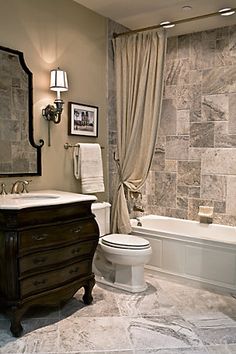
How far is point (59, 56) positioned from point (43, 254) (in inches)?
71.6

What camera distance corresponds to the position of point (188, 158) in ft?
13.7

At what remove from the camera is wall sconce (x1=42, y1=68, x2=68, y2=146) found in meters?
3.03

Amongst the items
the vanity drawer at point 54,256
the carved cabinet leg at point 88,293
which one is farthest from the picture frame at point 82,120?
the carved cabinet leg at point 88,293

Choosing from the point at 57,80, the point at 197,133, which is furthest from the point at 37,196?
the point at 197,133

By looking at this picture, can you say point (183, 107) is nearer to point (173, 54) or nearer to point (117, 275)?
point (173, 54)

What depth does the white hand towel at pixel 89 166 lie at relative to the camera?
3.34m

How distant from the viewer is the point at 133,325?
99.2 inches

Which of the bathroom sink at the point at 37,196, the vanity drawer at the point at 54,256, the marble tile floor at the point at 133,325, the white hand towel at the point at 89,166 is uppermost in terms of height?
the white hand towel at the point at 89,166

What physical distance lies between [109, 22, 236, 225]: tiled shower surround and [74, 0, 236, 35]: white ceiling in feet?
0.76

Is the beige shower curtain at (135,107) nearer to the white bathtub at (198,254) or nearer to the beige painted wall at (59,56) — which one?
the beige painted wall at (59,56)

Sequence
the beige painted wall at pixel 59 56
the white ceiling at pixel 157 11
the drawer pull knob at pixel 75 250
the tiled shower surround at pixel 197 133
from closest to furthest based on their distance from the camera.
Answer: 1. the drawer pull knob at pixel 75 250
2. the beige painted wall at pixel 59 56
3. the white ceiling at pixel 157 11
4. the tiled shower surround at pixel 197 133

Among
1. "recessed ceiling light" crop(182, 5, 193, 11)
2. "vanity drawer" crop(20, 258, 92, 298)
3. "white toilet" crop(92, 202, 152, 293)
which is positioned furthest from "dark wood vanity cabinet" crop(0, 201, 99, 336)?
"recessed ceiling light" crop(182, 5, 193, 11)

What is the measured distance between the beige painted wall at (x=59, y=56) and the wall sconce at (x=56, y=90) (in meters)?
0.06

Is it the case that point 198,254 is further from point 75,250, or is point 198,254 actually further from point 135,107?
point 135,107
